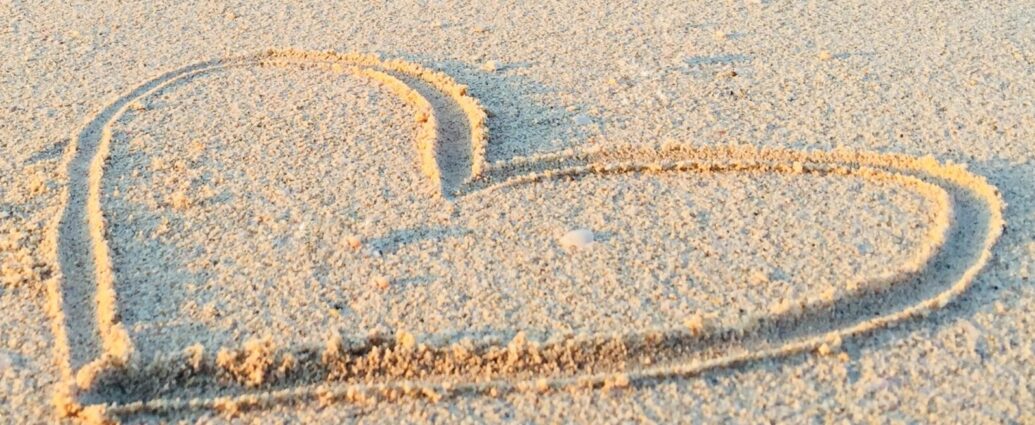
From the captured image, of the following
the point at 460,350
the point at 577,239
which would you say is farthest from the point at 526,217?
the point at 460,350

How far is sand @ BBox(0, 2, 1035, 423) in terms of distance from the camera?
189 centimetres

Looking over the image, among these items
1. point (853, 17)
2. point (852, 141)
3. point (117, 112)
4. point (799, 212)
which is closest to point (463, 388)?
point (799, 212)

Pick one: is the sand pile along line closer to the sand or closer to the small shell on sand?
the sand

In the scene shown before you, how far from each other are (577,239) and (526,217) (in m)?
0.17

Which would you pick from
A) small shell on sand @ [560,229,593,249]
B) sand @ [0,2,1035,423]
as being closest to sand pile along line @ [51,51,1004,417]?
sand @ [0,2,1035,423]

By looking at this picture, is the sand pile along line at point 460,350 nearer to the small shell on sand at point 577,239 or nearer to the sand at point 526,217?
the sand at point 526,217

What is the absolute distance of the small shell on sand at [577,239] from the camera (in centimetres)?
230

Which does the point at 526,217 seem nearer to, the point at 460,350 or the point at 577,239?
the point at 577,239

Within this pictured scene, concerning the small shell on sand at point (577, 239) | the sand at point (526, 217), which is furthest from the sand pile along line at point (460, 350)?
the small shell on sand at point (577, 239)

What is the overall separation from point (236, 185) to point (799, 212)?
1.43 metres

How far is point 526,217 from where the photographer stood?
Answer: 7.91ft

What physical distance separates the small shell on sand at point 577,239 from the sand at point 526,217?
0.02m

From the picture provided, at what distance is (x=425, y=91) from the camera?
310 cm

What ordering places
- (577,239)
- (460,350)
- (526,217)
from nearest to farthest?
1. (460,350)
2. (577,239)
3. (526,217)
